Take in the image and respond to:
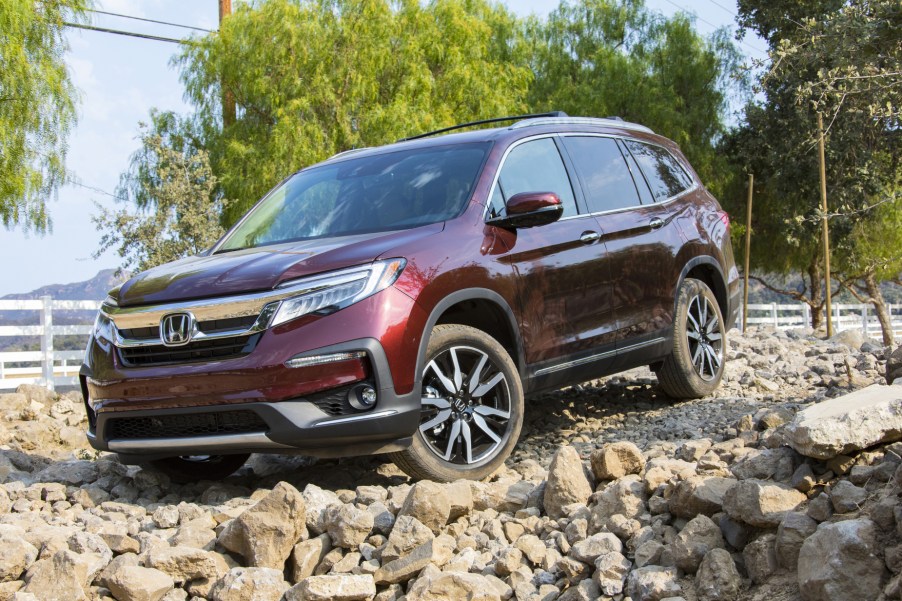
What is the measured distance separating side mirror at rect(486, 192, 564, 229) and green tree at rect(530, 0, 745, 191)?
95.9ft

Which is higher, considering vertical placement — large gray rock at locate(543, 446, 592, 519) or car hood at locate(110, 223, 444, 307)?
car hood at locate(110, 223, 444, 307)

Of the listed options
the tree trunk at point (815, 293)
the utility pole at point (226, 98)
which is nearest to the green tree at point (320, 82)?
the utility pole at point (226, 98)

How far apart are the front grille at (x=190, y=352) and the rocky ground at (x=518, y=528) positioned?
738mm

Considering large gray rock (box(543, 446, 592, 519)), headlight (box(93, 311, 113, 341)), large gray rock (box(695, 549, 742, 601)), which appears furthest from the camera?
headlight (box(93, 311, 113, 341))

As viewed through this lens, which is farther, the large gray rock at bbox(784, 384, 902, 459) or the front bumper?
the front bumper

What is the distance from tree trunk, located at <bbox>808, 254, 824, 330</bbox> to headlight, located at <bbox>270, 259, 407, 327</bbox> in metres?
34.0

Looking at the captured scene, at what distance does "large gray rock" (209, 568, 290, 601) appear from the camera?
164 inches

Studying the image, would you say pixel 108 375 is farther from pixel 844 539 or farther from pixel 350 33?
pixel 350 33

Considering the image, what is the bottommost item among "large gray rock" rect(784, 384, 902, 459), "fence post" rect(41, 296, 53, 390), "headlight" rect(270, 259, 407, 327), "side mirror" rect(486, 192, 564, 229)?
"fence post" rect(41, 296, 53, 390)

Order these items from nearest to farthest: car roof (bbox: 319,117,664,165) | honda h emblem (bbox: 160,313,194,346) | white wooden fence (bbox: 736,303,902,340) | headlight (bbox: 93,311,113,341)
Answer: honda h emblem (bbox: 160,313,194,346) → headlight (bbox: 93,311,113,341) → car roof (bbox: 319,117,664,165) → white wooden fence (bbox: 736,303,902,340)

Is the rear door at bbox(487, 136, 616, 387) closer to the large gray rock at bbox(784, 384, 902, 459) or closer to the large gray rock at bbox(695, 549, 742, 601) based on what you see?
the large gray rock at bbox(784, 384, 902, 459)

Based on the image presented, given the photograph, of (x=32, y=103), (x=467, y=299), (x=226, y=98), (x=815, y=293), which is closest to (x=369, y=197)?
(x=467, y=299)

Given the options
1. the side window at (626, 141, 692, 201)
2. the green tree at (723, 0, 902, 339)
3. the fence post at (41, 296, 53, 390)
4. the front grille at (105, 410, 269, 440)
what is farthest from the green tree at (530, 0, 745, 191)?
the front grille at (105, 410, 269, 440)

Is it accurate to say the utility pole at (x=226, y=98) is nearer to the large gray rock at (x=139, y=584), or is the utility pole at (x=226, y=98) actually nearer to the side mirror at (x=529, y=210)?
the side mirror at (x=529, y=210)
